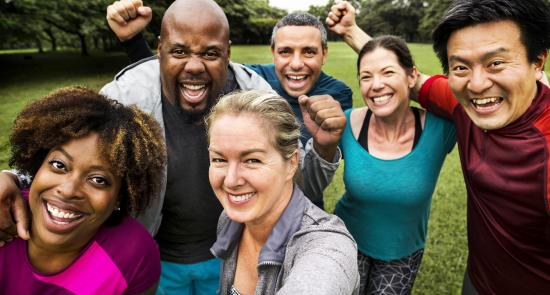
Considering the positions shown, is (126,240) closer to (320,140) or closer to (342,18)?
(320,140)

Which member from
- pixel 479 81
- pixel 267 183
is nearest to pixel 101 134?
pixel 267 183

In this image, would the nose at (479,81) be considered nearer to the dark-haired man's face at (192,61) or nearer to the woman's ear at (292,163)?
the woman's ear at (292,163)

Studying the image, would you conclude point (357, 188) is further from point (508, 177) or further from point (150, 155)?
point (150, 155)

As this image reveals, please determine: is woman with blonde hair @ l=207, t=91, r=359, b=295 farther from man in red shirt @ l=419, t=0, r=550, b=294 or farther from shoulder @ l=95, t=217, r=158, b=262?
man in red shirt @ l=419, t=0, r=550, b=294

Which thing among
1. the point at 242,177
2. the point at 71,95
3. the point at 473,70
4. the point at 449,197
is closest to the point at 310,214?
the point at 242,177

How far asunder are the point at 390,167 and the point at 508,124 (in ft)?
2.42

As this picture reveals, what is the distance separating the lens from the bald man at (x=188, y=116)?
2.71m

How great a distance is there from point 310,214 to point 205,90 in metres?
1.18

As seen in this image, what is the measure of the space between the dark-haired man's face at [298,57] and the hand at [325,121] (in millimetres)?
981

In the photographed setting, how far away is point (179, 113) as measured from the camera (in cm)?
280

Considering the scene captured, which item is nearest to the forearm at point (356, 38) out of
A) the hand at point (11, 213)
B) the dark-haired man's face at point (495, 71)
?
the dark-haired man's face at point (495, 71)

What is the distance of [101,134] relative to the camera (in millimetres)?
2186

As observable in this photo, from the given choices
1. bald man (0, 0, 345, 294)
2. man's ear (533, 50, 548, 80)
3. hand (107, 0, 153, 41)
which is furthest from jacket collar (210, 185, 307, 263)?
hand (107, 0, 153, 41)

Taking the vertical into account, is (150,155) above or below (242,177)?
below
